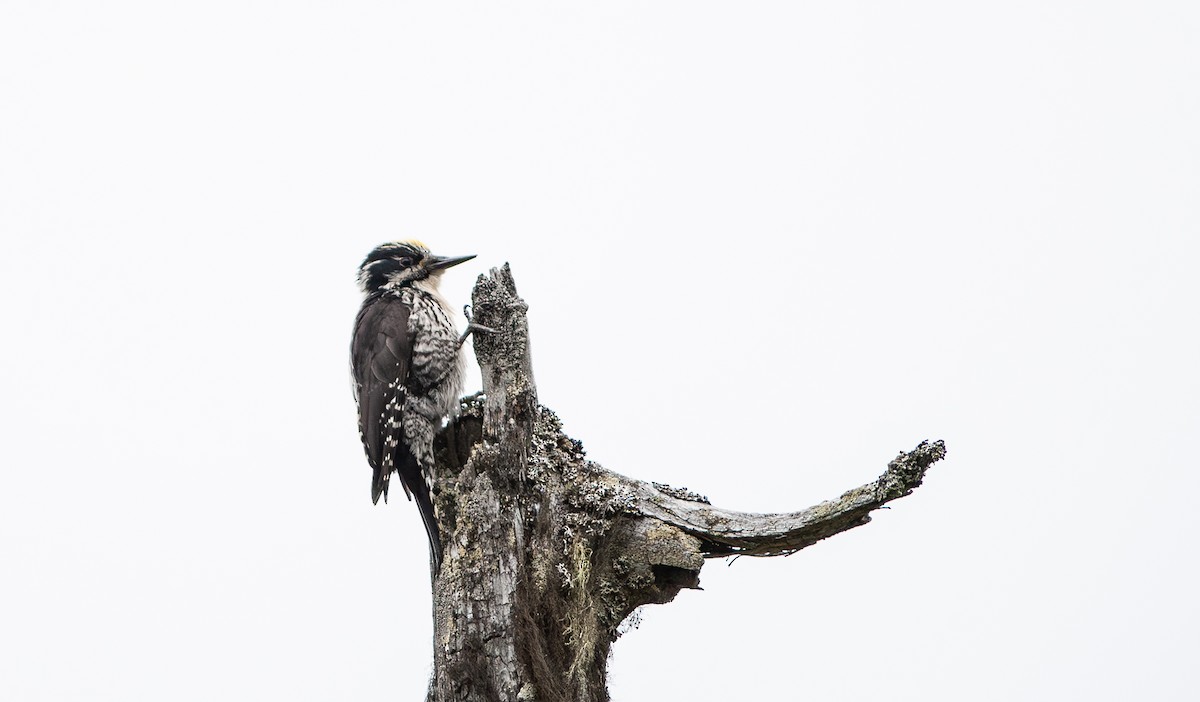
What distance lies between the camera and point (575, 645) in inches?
148

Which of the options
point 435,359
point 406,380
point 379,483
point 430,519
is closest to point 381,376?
point 406,380

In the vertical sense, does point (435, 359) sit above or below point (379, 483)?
above

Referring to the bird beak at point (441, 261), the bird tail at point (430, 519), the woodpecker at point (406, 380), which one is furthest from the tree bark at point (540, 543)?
the bird beak at point (441, 261)

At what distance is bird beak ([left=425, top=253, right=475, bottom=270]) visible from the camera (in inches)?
214

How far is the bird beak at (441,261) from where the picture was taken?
17.9 feet

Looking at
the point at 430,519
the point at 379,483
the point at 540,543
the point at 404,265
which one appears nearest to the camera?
the point at 540,543

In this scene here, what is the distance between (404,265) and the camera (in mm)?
5461

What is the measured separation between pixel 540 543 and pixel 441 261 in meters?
2.06

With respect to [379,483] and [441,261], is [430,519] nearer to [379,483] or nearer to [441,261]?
[379,483]

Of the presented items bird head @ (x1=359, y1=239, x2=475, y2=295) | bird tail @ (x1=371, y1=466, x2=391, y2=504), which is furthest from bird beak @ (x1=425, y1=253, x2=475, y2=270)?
bird tail @ (x1=371, y1=466, x2=391, y2=504)

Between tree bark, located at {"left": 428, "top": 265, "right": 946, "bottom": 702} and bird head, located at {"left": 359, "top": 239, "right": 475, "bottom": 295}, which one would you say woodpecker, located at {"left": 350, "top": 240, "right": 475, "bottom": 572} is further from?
tree bark, located at {"left": 428, "top": 265, "right": 946, "bottom": 702}

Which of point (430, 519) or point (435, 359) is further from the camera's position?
point (435, 359)

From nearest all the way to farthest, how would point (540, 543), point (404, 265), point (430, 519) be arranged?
point (540, 543)
point (430, 519)
point (404, 265)

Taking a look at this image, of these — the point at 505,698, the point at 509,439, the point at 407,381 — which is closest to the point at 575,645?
the point at 505,698
